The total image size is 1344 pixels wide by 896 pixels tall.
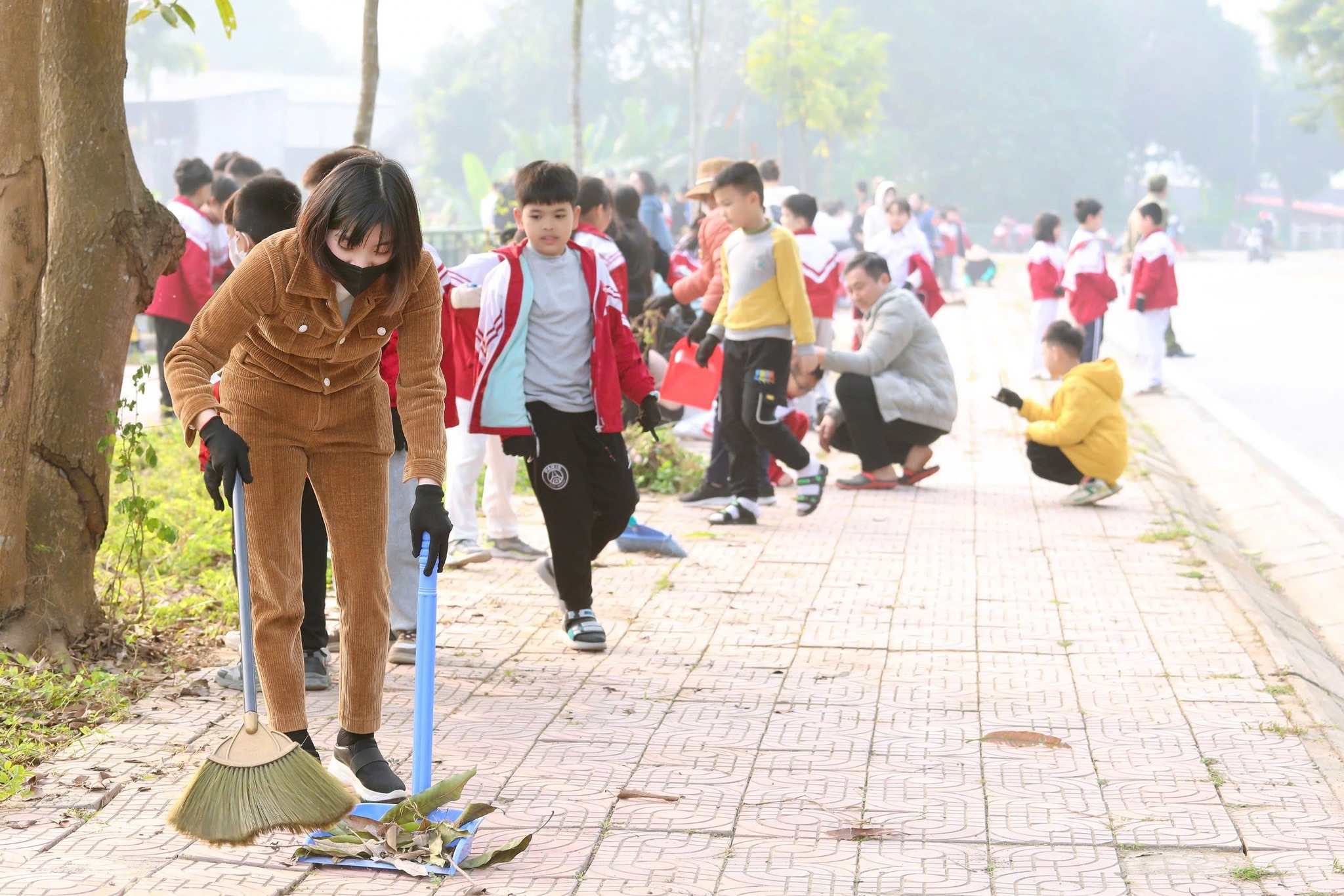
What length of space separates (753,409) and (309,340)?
4.46 meters

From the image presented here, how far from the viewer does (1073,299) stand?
13.2 metres

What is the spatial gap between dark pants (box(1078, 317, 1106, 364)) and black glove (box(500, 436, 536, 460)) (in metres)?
8.89

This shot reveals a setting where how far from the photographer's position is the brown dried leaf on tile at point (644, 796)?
3975mm

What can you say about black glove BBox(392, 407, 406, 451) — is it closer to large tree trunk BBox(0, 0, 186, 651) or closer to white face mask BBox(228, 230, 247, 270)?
white face mask BBox(228, 230, 247, 270)

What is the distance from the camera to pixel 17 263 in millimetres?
4859

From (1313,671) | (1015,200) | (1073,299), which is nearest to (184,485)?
(1313,671)

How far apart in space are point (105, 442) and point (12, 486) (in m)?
0.32

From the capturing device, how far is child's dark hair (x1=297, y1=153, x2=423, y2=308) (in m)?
3.44

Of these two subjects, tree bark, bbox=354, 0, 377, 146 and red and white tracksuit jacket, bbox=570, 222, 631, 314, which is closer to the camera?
red and white tracksuit jacket, bbox=570, 222, 631, 314

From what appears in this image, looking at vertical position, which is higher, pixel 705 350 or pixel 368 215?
pixel 368 215

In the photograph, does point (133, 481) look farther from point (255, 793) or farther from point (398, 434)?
point (255, 793)

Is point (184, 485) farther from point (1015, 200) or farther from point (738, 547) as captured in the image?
point (1015, 200)

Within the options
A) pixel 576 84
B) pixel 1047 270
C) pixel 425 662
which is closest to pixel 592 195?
pixel 425 662

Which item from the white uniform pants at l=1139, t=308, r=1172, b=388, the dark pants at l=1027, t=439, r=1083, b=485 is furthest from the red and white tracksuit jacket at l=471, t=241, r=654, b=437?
the white uniform pants at l=1139, t=308, r=1172, b=388
